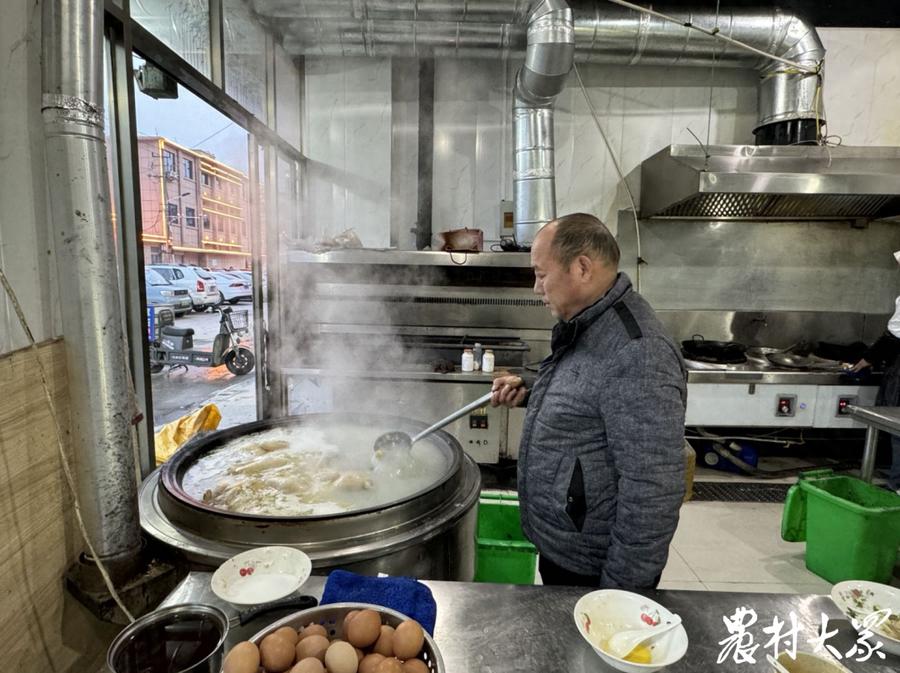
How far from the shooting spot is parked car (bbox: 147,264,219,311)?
320cm

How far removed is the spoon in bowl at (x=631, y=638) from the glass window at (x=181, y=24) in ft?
8.64

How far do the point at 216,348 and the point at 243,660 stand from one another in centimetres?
334

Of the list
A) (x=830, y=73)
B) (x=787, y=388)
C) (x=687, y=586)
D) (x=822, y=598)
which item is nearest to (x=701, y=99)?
(x=830, y=73)

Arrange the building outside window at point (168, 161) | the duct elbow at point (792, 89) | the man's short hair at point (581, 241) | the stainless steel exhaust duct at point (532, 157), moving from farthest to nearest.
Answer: the stainless steel exhaust duct at point (532, 157) → the duct elbow at point (792, 89) → the building outside window at point (168, 161) → the man's short hair at point (581, 241)

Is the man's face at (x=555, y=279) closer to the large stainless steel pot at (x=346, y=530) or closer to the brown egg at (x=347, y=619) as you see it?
the large stainless steel pot at (x=346, y=530)

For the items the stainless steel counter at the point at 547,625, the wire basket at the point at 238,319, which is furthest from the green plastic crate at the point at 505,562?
the wire basket at the point at 238,319

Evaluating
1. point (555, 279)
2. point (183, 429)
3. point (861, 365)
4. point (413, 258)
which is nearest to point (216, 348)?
point (183, 429)

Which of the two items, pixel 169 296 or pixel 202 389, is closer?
pixel 169 296

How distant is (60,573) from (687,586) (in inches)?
110

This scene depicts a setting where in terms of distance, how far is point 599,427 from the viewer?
133cm

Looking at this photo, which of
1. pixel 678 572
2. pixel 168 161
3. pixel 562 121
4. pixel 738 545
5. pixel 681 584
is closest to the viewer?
pixel 168 161

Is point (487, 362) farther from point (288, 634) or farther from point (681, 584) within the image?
point (288, 634)

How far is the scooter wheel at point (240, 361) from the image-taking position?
368 cm

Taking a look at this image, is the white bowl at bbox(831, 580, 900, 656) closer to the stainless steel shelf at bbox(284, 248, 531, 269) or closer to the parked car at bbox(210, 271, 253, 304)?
the stainless steel shelf at bbox(284, 248, 531, 269)
